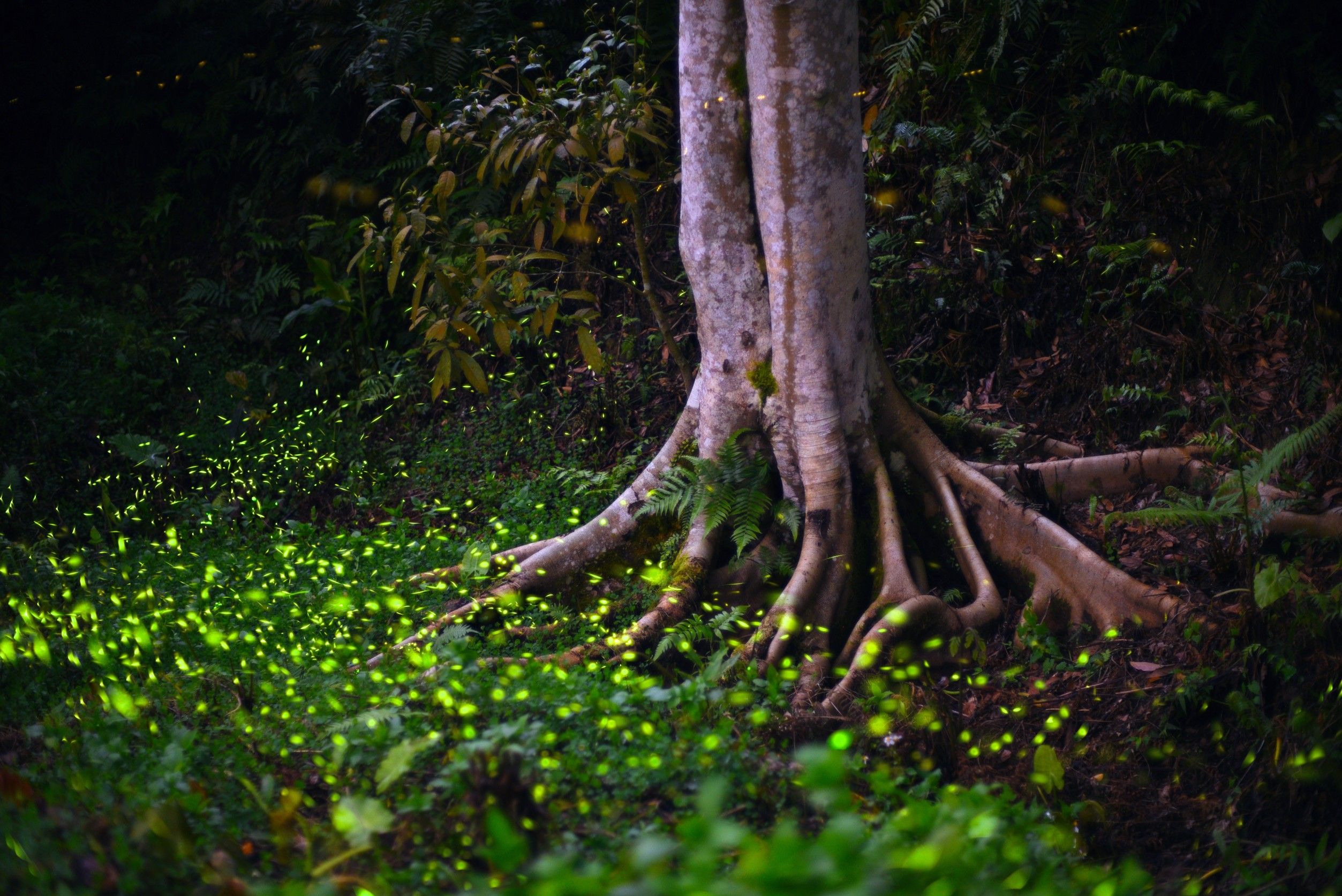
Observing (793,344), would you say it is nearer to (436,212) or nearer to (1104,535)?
(1104,535)

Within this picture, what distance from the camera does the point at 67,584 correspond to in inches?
216

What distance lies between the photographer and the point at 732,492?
4.91 m

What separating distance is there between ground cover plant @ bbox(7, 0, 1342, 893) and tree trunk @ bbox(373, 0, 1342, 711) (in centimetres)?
3

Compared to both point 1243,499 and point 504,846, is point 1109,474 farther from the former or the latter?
point 504,846

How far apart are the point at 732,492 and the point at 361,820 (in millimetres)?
2918

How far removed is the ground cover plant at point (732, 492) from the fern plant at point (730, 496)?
2cm

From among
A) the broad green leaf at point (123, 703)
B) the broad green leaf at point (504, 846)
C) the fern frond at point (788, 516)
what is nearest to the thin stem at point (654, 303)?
the fern frond at point (788, 516)

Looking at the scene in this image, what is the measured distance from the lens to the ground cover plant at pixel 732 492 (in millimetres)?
2754

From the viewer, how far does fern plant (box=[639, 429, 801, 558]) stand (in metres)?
4.83

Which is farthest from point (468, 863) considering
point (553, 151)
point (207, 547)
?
point (207, 547)

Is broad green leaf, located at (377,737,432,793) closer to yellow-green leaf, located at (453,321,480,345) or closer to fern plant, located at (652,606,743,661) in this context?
fern plant, located at (652,606,743,661)

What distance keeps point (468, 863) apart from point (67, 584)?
14.5 feet

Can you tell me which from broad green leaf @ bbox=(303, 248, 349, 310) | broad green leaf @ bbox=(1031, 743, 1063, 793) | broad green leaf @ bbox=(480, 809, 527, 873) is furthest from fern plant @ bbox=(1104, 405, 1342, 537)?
broad green leaf @ bbox=(303, 248, 349, 310)

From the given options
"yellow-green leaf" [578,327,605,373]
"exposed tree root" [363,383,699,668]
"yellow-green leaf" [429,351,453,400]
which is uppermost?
"yellow-green leaf" [578,327,605,373]
